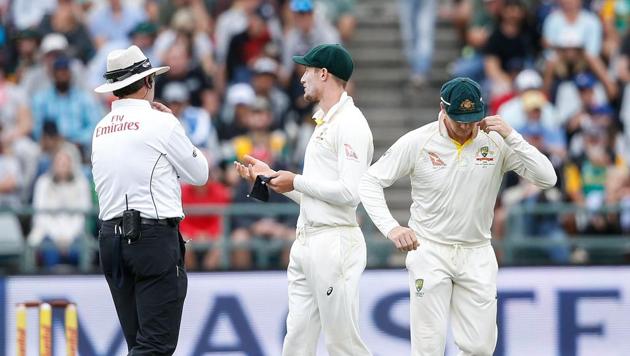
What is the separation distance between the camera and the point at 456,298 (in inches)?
379

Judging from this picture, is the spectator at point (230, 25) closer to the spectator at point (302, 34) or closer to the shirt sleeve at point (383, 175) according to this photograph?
the spectator at point (302, 34)

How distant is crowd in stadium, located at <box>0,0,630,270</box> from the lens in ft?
49.0

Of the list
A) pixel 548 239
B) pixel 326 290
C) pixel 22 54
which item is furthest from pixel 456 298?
pixel 22 54

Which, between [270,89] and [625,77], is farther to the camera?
[625,77]

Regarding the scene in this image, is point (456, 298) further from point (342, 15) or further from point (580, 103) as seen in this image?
point (342, 15)

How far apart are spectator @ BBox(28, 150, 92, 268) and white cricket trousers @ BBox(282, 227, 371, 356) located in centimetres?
477

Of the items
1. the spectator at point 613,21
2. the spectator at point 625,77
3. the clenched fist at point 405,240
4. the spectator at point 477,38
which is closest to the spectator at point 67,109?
the spectator at point 477,38

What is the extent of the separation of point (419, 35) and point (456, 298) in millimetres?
8577

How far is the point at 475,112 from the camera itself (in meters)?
9.24

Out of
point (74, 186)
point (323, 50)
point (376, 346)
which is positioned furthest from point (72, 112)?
point (323, 50)

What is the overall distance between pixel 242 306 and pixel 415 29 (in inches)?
244

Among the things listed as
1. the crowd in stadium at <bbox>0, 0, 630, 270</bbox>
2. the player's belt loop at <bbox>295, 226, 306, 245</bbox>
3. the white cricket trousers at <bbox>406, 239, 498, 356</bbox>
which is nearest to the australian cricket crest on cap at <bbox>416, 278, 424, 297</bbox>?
the white cricket trousers at <bbox>406, 239, 498, 356</bbox>

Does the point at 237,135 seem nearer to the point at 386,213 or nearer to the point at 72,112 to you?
the point at 72,112

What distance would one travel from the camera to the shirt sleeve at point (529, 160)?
9344mm
